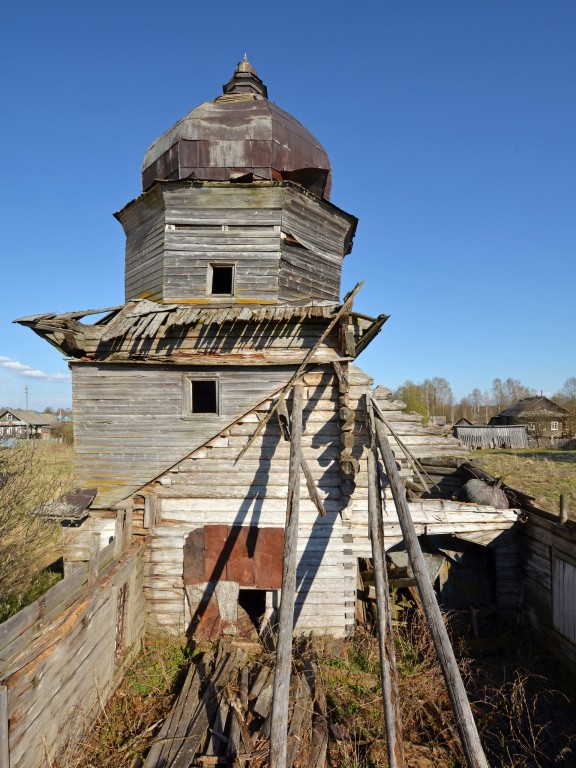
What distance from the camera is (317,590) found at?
828 centimetres

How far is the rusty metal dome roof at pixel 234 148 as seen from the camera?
10.6m

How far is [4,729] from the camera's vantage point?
12.4 ft

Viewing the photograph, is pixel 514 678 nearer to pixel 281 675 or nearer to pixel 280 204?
pixel 281 675

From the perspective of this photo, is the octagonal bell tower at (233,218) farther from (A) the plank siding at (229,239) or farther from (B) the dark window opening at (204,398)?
(B) the dark window opening at (204,398)

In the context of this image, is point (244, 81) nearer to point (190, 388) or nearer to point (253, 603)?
point (190, 388)

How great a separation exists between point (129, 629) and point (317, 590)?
11.3ft

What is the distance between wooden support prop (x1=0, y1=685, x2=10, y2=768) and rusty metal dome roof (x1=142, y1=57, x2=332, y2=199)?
9.94m

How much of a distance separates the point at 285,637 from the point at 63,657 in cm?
257

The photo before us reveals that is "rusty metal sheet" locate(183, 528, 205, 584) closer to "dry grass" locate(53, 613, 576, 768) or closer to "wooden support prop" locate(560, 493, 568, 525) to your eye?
"dry grass" locate(53, 613, 576, 768)

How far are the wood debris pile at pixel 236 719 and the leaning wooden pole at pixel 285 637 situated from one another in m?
0.82

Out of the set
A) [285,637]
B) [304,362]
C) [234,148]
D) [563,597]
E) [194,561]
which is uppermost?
[234,148]

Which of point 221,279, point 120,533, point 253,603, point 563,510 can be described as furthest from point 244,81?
point 253,603

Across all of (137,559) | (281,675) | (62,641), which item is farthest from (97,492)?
(281,675)

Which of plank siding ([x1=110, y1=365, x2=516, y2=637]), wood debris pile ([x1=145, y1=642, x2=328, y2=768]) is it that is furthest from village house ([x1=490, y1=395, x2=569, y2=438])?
wood debris pile ([x1=145, y1=642, x2=328, y2=768])
